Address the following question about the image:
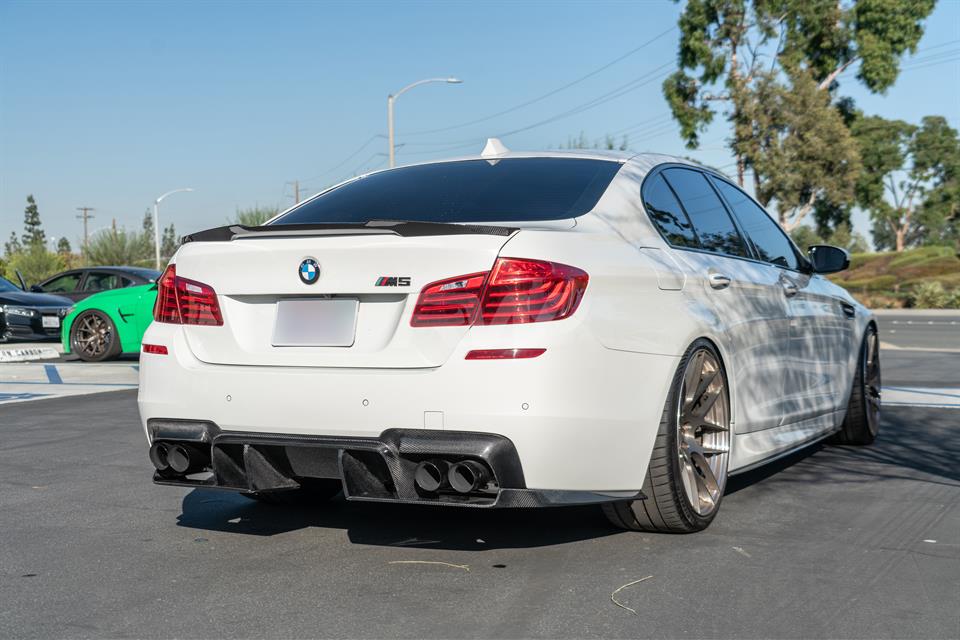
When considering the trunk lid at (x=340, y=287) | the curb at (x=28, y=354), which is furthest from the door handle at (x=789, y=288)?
the curb at (x=28, y=354)

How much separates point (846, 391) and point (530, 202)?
3284 millimetres

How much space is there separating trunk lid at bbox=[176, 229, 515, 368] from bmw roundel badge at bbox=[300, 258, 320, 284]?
0.01m

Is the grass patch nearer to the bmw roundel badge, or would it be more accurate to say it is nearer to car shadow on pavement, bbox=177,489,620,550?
car shadow on pavement, bbox=177,489,620,550

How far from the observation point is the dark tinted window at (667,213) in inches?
189

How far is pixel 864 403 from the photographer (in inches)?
280

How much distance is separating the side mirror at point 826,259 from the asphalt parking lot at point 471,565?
4.04 feet

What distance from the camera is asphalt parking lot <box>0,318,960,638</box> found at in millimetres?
3531

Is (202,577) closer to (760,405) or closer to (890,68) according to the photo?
(760,405)

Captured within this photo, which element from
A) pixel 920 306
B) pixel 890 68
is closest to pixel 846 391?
pixel 920 306

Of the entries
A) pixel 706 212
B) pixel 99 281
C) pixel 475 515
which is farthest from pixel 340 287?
pixel 99 281

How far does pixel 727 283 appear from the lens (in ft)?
16.5

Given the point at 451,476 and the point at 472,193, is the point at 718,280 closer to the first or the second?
the point at 472,193

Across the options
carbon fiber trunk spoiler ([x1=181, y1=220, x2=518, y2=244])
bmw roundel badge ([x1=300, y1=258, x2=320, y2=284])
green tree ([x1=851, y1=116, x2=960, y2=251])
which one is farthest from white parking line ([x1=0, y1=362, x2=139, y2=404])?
green tree ([x1=851, y1=116, x2=960, y2=251])

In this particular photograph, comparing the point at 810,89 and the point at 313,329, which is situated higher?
the point at 810,89
